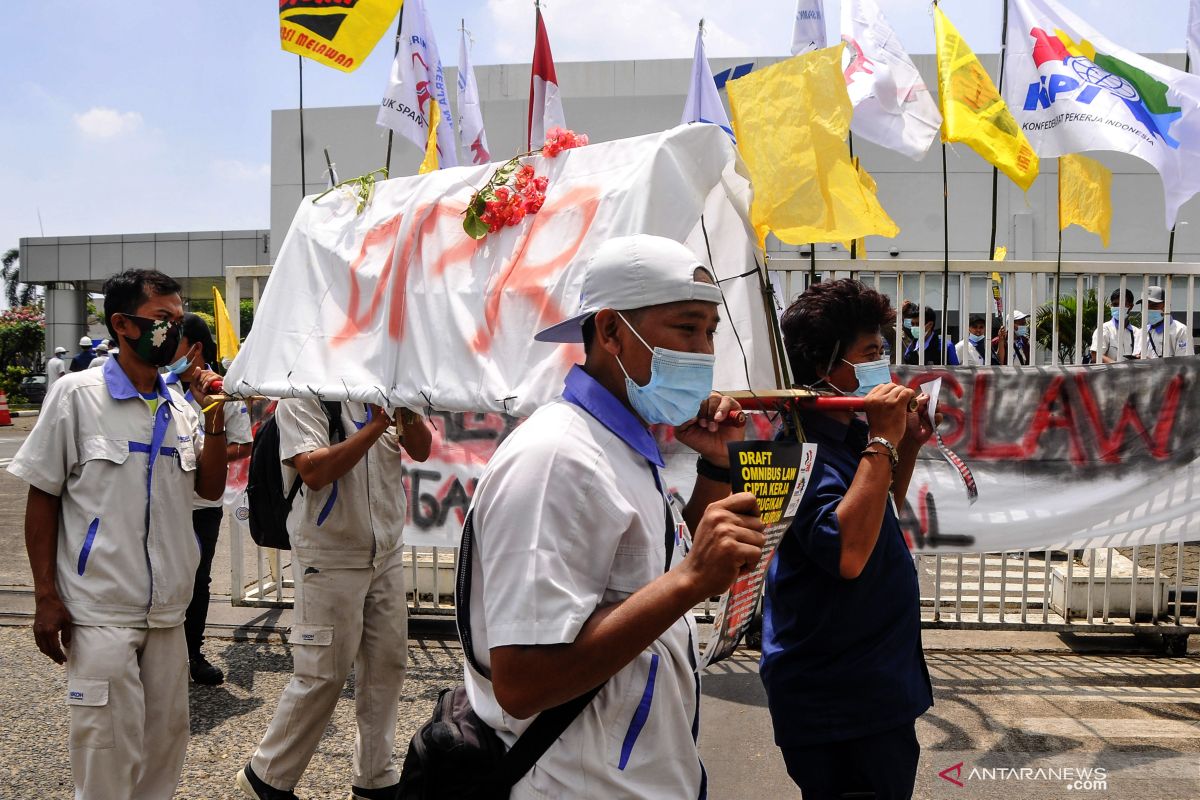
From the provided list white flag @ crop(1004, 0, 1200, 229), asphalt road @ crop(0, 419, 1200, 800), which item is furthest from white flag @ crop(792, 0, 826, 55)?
asphalt road @ crop(0, 419, 1200, 800)

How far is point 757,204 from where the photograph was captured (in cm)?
314

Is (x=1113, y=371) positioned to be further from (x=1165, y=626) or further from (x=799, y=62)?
(x=799, y=62)

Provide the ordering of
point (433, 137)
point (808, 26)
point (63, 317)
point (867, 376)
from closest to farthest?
1. point (867, 376)
2. point (433, 137)
3. point (808, 26)
4. point (63, 317)

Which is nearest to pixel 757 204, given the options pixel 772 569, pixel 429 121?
pixel 772 569

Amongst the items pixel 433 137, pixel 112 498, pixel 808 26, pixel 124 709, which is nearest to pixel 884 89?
pixel 808 26

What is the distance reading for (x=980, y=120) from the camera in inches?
243

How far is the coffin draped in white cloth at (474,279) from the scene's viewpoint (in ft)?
9.82

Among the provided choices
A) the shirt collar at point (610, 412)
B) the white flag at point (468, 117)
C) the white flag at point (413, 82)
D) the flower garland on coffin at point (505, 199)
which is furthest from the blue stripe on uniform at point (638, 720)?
the white flag at point (468, 117)

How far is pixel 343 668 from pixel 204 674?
2008mm

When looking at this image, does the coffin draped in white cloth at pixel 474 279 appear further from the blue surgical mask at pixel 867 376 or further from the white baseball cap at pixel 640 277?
the white baseball cap at pixel 640 277

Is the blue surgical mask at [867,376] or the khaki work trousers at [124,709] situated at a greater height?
the blue surgical mask at [867,376]

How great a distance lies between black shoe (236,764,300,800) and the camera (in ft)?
12.5

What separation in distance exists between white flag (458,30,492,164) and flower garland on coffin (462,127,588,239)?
7.09 m

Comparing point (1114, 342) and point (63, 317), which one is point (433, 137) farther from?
point (63, 317)
